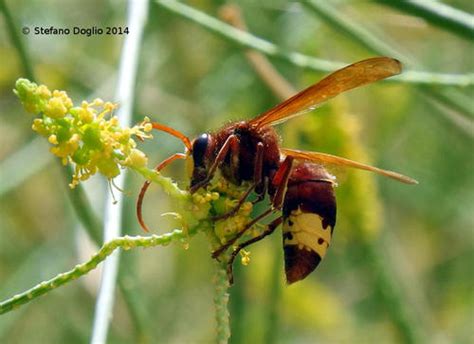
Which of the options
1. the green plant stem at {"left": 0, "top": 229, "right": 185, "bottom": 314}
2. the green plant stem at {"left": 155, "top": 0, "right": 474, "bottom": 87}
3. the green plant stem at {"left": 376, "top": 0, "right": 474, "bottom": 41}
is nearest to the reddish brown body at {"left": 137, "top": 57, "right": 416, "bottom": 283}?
the green plant stem at {"left": 0, "top": 229, "right": 185, "bottom": 314}

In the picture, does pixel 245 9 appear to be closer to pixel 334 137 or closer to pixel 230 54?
pixel 230 54

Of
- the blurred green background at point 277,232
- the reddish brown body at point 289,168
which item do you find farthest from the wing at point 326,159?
the blurred green background at point 277,232

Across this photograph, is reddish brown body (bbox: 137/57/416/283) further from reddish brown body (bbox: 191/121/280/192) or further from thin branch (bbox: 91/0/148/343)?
thin branch (bbox: 91/0/148/343)

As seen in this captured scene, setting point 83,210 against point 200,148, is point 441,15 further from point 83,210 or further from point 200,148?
point 83,210

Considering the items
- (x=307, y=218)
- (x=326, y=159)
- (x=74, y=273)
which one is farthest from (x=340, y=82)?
(x=74, y=273)

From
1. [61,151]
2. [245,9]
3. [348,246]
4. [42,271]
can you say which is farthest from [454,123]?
[61,151]

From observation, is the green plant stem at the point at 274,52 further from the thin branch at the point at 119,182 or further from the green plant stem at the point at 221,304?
the green plant stem at the point at 221,304
